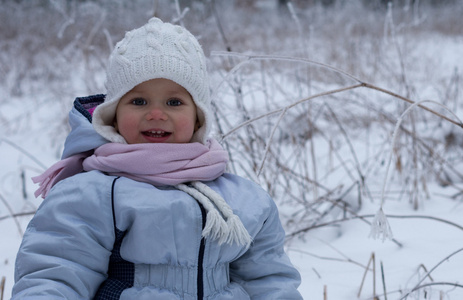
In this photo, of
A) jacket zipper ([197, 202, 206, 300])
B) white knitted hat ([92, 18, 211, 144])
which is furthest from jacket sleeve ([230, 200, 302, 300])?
white knitted hat ([92, 18, 211, 144])

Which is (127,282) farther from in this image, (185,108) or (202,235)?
(185,108)

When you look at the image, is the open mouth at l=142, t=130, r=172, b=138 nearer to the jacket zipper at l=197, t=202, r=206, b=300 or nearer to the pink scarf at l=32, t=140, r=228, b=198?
the pink scarf at l=32, t=140, r=228, b=198

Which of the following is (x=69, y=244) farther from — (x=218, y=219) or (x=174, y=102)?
(x=174, y=102)

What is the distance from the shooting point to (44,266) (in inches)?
41.0

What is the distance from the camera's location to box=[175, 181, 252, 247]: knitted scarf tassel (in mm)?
1105

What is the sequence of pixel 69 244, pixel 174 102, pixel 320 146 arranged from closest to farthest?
1. pixel 69 244
2. pixel 174 102
3. pixel 320 146

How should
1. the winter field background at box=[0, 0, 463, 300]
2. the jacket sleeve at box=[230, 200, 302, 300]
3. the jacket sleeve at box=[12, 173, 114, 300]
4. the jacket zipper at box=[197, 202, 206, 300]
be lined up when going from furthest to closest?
the winter field background at box=[0, 0, 463, 300] → the jacket sleeve at box=[230, 200, 302, 300] → the jacket zipper at box=[197, 202, 206, 300] → the jacket sleeve at box=[12, 173, 114, 300]

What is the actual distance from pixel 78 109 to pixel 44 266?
494 millimetres

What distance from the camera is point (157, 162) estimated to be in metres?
1.18

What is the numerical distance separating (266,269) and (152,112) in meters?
0.49

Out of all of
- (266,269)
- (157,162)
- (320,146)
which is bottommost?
(320,146)

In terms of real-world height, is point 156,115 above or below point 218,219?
above

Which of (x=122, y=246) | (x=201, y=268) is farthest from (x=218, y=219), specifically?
(x=122, y=246)

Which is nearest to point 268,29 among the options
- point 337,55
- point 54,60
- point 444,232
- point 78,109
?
point 337,55
